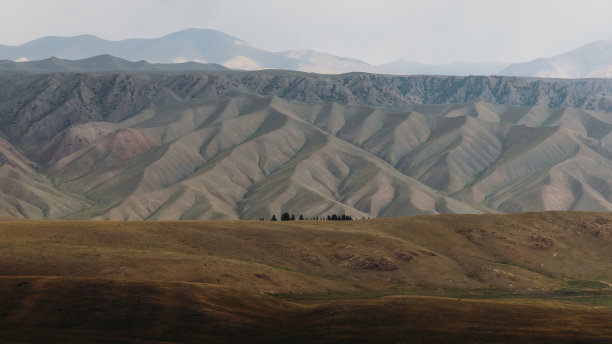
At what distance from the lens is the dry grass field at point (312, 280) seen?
201 feet

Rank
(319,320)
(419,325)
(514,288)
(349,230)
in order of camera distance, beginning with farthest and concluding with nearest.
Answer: (349,230)
(514,288)
(319,320)
(419,325)

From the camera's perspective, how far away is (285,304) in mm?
76688

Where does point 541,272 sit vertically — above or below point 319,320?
below

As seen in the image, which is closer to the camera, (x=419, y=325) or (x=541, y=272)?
(x=419, y=325)

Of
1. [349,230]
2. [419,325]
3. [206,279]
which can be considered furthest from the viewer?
[349,230]

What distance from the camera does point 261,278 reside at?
101938 millimetres

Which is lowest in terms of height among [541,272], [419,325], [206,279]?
[541,272]

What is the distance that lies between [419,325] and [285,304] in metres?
19.1

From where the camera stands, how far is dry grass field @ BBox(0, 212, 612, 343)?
61.3 m

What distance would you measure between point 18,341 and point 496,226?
374 ft

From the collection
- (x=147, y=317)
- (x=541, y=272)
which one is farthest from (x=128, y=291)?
(x=541, y=272)

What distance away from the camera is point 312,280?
352ft

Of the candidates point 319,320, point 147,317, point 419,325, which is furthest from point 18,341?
point 419,325

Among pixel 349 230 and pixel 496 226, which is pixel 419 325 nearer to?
pixel 349 230
